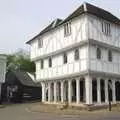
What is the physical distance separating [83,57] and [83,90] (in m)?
5.28

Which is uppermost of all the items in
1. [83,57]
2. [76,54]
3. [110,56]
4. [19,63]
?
[19,63]

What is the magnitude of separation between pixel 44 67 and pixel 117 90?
9.20m

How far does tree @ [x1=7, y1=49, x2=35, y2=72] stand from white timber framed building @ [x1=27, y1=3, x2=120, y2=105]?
25.2m

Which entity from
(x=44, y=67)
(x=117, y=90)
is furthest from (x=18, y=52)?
(x=117, y=90)

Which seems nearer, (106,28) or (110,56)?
(106,28)

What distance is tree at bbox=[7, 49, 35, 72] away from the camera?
191 ft

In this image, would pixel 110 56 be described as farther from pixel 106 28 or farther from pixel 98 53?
pixel 106 28

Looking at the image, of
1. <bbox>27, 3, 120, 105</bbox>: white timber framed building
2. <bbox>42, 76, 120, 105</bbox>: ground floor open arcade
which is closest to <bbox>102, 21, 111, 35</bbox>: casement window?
<bbox>27, 3, 120, 105</bbox>: white timber framed building

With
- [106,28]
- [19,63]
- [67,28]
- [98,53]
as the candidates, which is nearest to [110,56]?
[98,53]

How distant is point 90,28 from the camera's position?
26.2 meters

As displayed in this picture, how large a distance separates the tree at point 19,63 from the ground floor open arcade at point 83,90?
24.5m

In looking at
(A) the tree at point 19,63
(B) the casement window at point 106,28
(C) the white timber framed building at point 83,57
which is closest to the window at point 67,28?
(C) the white timber framed building at point 83,57

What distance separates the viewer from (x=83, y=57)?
86.2 feet

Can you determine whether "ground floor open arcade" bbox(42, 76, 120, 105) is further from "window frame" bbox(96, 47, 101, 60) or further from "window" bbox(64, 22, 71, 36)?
"window" bbox(64, 22, 71, 36)
